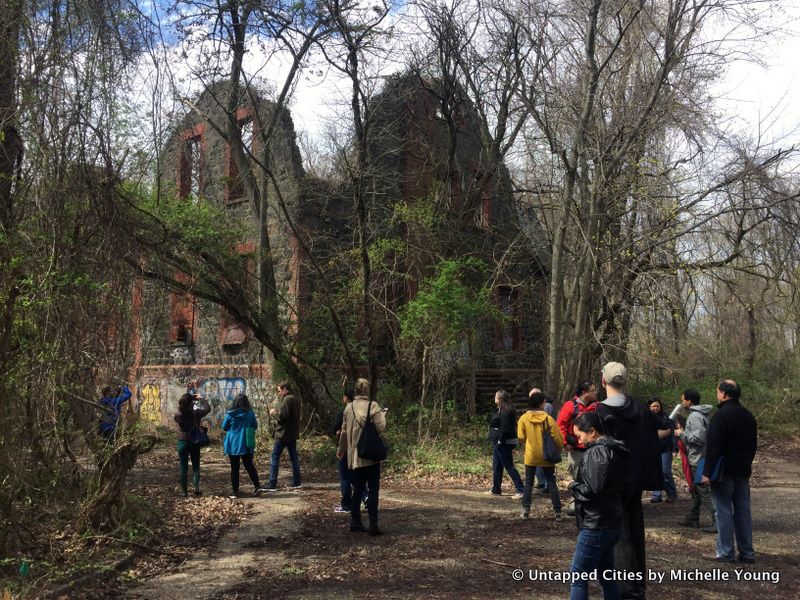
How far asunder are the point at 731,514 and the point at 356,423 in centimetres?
402

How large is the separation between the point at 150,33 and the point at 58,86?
131 centimetres

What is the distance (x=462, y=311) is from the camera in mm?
15133

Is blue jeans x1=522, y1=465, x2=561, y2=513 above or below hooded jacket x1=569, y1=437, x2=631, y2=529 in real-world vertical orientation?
below

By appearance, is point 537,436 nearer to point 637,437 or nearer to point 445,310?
A: point 637,437

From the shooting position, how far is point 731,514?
718cm

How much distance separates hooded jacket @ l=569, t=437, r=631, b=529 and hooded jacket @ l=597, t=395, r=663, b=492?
55cm

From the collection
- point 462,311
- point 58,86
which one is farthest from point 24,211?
point 462,311

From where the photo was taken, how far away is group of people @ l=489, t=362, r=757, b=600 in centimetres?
491

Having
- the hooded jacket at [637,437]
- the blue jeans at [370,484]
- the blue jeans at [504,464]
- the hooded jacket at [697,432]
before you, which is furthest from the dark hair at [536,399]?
the hooded jacket at [637,437]

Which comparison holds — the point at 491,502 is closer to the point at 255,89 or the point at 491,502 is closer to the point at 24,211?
the point at 24,211

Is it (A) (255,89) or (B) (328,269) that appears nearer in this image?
(A) (255,89)

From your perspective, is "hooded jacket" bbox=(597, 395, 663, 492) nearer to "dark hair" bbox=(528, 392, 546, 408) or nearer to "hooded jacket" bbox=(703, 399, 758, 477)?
"hooded jacket" bbox=(703, 399, 758, 477)

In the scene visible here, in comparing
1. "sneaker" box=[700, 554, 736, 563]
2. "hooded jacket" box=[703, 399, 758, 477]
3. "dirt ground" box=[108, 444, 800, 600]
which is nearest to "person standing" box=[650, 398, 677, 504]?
"dirt ground" box=[108, 444, 800, 600]

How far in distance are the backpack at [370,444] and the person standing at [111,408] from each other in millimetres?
2551
